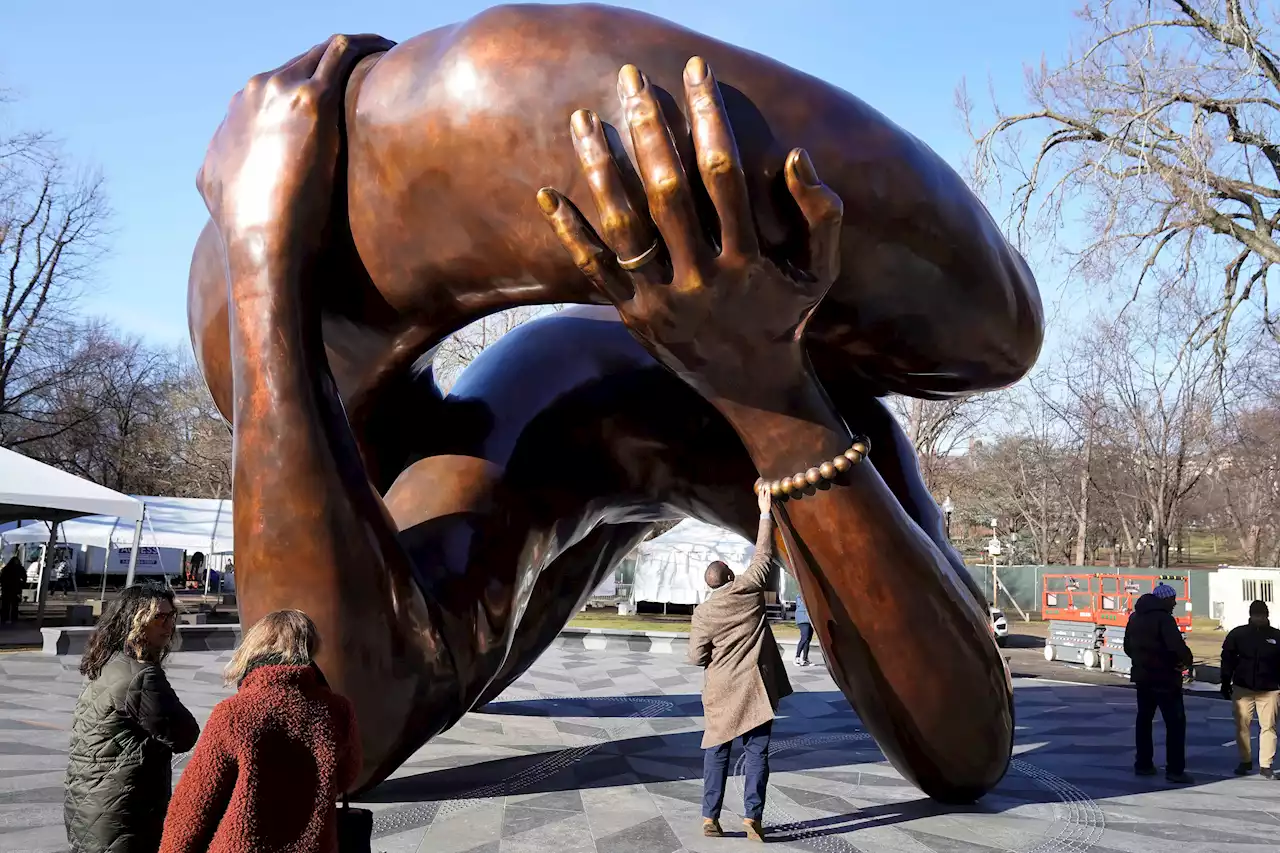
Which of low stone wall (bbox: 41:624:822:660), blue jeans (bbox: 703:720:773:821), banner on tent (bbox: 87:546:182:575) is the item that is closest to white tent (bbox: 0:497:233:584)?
banner on tent (bbox: 87:546:182:575)

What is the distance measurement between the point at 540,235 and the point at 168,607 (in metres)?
1.79

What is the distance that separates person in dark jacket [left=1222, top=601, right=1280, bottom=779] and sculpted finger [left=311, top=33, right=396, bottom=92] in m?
7.07

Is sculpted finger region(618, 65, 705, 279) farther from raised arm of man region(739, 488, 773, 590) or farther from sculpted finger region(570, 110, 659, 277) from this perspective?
raised arm of man region(739, 488, 773, 590)

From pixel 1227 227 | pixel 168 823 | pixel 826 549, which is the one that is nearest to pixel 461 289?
pixel 826 549

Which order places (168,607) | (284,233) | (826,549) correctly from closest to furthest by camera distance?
(168,607) < (284,233) < (826,549)

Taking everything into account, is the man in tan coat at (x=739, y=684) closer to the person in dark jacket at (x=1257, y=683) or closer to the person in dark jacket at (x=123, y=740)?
the person in dark jacket at (x=123, y=740)

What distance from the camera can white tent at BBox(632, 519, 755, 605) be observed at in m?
24.6

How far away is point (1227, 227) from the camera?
16.1 meters

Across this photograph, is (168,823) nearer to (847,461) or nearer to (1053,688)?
(847,461)

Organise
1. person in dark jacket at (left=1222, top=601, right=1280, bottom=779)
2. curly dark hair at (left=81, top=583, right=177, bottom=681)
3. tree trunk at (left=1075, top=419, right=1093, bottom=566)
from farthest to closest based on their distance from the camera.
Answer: tree trunk at (left=1075, top=419, right=1093, bottom=566) → person in dark jacket at (left=1222, top=601, right=1280, bottom=779) → curly dark hair at (left=81, top=583, right=177, bottom=681)

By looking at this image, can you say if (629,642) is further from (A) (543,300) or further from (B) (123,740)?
(B) (123,740)

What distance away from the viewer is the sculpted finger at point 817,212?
9.86 feet

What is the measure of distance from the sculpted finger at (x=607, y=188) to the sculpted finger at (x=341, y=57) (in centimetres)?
119

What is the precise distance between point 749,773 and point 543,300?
8.87 ft
